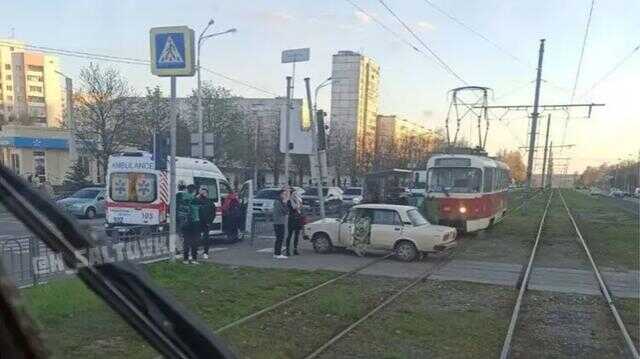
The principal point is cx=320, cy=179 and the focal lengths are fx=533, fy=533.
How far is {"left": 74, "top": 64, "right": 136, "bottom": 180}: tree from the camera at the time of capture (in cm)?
3359

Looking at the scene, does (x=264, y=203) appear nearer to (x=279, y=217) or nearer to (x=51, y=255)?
(x=279, y=217)

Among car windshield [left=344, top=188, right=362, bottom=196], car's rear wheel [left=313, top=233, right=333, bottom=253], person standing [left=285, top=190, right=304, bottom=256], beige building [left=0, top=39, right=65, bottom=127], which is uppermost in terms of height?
beige building [left=0, top=39, right=65, bottom=127]

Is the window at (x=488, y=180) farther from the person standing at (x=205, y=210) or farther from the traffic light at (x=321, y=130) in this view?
the person standing at (x=205, y=210)

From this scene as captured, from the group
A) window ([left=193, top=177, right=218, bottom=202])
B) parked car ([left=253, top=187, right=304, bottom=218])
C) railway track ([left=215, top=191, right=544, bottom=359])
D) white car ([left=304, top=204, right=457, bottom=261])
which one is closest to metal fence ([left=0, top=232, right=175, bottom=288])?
railway track ([left=215, top=191, right=544, bottom=359])

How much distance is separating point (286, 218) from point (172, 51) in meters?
5.25

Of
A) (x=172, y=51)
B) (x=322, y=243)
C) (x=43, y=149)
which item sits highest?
(x=172, y=51)

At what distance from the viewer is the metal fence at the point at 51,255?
1308 millimetres

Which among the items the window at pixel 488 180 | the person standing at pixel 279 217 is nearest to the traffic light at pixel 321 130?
the person standing at pixel 279 217

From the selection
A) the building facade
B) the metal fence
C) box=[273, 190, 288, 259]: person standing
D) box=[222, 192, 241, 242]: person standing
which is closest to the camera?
the metal fence

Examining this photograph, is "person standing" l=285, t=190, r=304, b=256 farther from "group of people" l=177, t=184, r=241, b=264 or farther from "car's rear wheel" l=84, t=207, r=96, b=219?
"car's rear wheel" l=84, t=207, r=96, b=219

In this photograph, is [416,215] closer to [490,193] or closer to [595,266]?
[595,266]

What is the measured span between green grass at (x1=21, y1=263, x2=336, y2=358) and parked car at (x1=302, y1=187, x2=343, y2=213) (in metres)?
16.4

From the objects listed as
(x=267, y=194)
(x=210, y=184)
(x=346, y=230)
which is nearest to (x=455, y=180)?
(x=346, y=230)

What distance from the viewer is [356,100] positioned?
58812 mm
